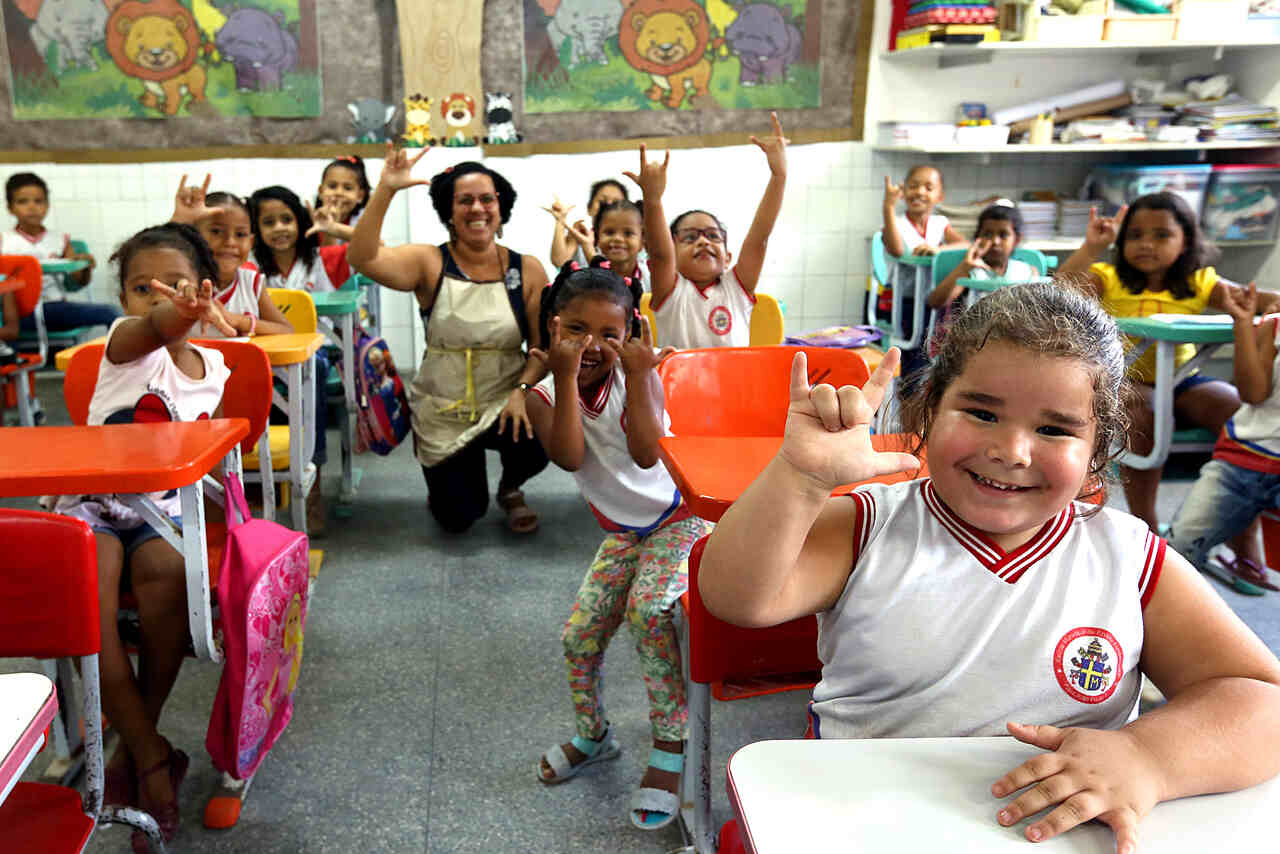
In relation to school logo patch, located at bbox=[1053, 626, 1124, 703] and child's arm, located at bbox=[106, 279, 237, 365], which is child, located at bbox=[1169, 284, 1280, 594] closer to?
school logo patch, located at bbox=[1053, 626, 1124, 703]

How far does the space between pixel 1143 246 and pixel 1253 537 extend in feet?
3.21

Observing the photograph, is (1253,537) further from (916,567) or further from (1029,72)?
(1029,72)

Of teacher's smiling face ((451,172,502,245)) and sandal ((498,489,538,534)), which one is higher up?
teacher's smiling face ((451,172,502,245))

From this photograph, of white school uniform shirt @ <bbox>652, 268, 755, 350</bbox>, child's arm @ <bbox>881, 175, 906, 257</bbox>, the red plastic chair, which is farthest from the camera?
child's arm @ <bbox>881, 175, 906, 257</bbox>

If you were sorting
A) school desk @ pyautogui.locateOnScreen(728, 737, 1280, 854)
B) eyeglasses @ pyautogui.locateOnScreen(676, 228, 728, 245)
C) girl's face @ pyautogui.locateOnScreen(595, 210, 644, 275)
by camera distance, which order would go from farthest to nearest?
girl's face @ pyautogui.locateOnScreen(595, 210, 644, 275) < eyeglasses @ pyautogui.locateOnScreen(676, 228, 728, 245) < school desk @ pyautogui.locateOnScreen(728, 737, 1280, 854)

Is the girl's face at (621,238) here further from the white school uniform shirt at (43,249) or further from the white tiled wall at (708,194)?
the white school uniform shirt at (43,249)

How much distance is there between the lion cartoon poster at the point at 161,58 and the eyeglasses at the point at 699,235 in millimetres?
2919

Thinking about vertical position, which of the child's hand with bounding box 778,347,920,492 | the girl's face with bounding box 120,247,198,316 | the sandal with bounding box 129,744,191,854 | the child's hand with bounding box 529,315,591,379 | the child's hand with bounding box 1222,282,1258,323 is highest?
the girl's face with bounding box 120,247,198,316

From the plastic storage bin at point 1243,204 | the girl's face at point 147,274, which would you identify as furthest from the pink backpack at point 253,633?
the plastic storage bin at point 1243,204

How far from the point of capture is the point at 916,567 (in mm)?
982

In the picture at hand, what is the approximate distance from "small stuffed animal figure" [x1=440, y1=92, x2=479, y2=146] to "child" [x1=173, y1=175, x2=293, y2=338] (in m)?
1.87

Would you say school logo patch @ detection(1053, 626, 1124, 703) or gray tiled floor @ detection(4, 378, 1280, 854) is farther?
gray tiled floor @ detection(4, 378, 1280, 854)

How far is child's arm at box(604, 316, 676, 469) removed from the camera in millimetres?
1905

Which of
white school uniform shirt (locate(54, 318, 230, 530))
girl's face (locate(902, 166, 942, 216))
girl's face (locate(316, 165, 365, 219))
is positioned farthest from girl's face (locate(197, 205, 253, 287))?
girl's face (locate(902, 166, 942, 216))
